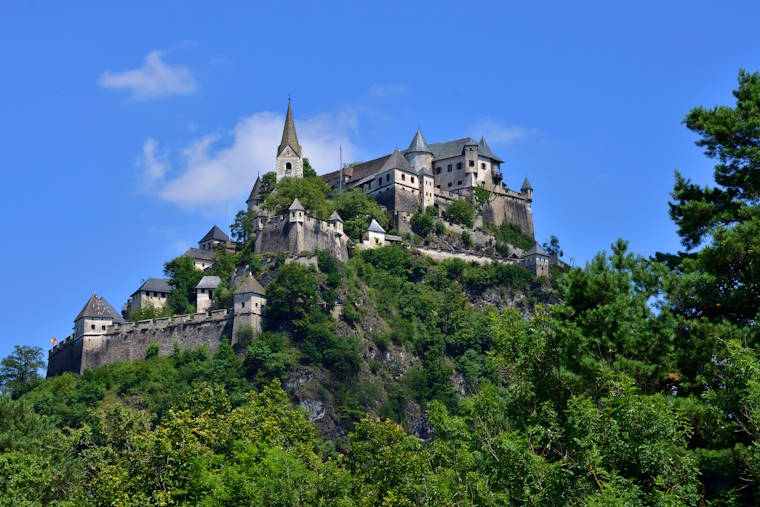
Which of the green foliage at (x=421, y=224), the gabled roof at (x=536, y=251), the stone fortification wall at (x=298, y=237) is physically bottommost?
the stone fortification wall at (x=298, y=237)

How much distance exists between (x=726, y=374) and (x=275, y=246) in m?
69.4

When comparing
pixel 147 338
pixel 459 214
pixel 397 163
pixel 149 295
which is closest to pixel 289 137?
pixel 397 163

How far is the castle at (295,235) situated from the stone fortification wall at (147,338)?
0.25ft

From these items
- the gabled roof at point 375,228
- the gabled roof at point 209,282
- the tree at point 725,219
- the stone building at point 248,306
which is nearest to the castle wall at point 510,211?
the gabled roof at point 375,228

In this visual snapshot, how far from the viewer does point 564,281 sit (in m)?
35.8

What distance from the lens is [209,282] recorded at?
97.8m

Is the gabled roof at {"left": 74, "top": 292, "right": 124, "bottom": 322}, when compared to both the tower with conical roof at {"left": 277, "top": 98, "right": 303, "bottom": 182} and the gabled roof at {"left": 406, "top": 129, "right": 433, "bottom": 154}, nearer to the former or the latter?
the tower with conical roof at {"left": 277, "top": 98, "right": 303, "bottom": 182}

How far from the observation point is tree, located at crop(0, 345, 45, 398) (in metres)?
89.8

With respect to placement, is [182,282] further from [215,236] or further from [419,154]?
[419,154]

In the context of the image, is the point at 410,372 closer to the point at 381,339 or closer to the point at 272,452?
the point at 381,339

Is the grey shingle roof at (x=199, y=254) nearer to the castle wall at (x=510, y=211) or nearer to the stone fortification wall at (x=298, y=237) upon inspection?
the stone fortification wall at (x=298, y=237)

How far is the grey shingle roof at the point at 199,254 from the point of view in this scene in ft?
343

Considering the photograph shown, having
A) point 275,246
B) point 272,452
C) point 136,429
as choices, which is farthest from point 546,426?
point 275,246

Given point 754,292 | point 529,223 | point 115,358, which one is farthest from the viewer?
point 529,223
